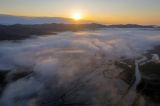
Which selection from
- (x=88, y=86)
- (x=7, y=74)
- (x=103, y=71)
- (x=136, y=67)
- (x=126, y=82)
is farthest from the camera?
(x=136, y=67)

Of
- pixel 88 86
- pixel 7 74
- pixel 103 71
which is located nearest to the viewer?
pixel 88 86

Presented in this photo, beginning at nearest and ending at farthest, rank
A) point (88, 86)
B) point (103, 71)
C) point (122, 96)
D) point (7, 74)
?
point (122, 96)
point (88, 86)
point (7, 74)
point (103, 71)

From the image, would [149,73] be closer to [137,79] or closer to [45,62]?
[137,79]

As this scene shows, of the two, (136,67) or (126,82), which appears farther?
(136,67)

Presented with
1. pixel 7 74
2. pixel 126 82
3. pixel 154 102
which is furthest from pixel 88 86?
pixel 7 74

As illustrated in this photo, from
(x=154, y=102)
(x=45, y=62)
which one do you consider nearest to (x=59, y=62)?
(x=45, y=62)

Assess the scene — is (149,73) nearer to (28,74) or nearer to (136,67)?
(136,67)

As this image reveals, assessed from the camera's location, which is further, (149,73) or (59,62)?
(59,62)

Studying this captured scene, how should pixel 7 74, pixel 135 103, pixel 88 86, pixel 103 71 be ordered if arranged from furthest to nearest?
pixel 103 71, pixel 7 74, pixel 88 86, pixel 135 103

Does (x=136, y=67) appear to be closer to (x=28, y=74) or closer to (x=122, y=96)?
(x=122, y=96)
